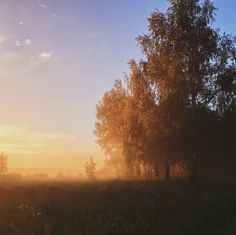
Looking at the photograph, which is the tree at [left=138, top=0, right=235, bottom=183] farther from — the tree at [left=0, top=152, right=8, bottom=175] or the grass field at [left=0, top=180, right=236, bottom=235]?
the tree at [left=0, top=152, right=8, bottom=175]

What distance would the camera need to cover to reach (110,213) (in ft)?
56.9

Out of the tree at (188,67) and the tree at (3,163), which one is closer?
the tree at (188,67)

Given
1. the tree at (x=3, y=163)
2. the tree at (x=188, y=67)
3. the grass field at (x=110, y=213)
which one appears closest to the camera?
the grass field at (x=110, y=213)

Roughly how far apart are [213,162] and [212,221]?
28425 millimetres

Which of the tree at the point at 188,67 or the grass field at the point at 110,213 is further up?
the tree at the point at 188,67

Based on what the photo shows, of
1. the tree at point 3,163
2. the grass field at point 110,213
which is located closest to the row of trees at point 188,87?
the grass field at point 110,213

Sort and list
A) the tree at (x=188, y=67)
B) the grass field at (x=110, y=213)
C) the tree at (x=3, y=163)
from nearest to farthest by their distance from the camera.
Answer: the grass field at (x=110, y=213) < the tree at (x=188, y=67) < the tree at (x=3, y=163)

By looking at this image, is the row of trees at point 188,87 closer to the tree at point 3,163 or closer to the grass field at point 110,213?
the grass field at point 110,213

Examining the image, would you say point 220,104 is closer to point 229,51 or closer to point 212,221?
point 229,51

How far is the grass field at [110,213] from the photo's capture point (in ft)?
47.4

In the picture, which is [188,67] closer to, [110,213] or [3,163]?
[110,213]

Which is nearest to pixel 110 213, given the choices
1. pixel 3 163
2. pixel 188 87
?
pixel 188 87

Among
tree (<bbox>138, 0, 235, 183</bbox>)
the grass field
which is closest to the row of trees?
tree (<bbox>138, 0, 235, 183</bbox>)

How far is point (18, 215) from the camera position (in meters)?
16.0
